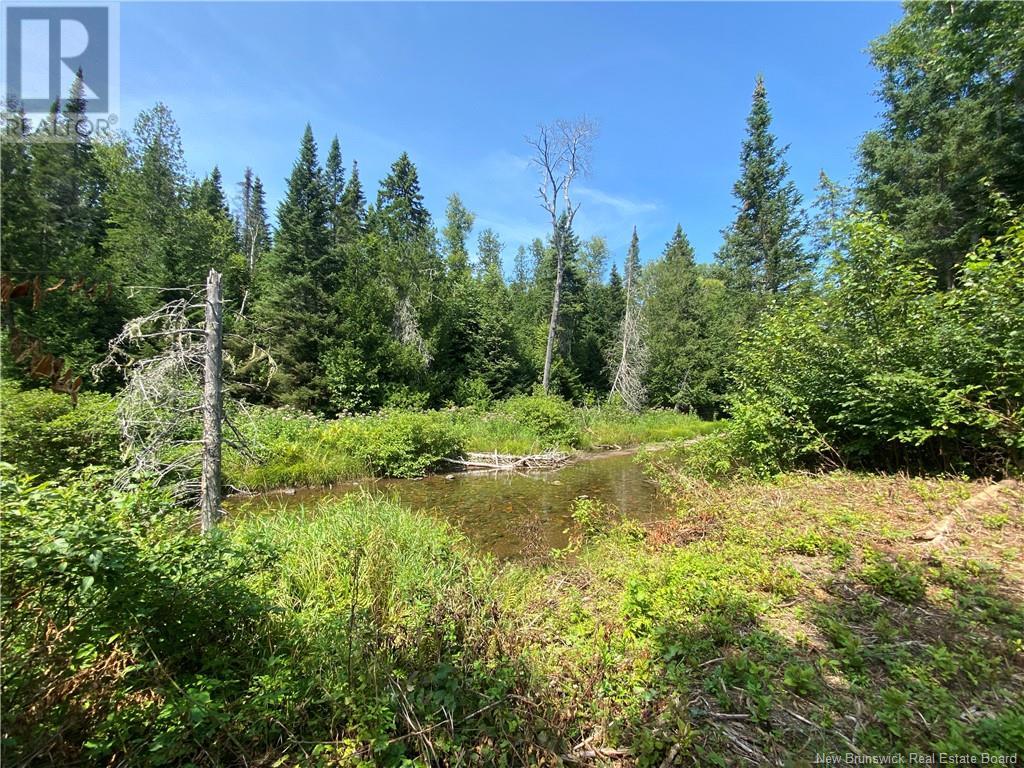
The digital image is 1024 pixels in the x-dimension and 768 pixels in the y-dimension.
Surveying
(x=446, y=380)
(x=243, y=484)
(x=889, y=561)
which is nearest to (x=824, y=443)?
(x=889, y=561)

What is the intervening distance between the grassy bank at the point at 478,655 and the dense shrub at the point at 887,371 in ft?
8.60

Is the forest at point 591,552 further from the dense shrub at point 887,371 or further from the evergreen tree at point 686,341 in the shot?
the evergreen tree at point 686,341

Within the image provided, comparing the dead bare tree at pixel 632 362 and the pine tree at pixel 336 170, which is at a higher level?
the pine tree at pixel 336 170

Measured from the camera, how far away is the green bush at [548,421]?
17.0 meters

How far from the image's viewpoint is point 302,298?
843 inches

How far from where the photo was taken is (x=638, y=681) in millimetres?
2715

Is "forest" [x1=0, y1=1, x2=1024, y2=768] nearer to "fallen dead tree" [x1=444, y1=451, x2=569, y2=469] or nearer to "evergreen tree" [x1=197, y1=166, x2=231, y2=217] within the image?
"fallen dead tree" [x1=444, y1=451, x2=569, y2=469]

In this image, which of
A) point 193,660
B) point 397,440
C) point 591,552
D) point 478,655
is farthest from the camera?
point 397,440

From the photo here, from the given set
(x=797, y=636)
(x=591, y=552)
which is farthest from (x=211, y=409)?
(x=797, y=636)

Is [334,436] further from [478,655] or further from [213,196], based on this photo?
[213,196]

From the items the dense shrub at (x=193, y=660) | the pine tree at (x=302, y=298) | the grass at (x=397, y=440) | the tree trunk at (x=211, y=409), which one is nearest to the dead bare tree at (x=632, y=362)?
the grass at (x=397, y=440)

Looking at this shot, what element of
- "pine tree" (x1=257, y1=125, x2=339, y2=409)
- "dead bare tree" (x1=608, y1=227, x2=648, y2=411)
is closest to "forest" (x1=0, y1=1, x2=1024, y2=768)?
"pine tree" (x1=257, y1=125, x2=339, y2=409)

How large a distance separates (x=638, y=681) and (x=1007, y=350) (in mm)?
6848

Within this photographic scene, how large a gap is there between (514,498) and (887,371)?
A: 24.3 ft
